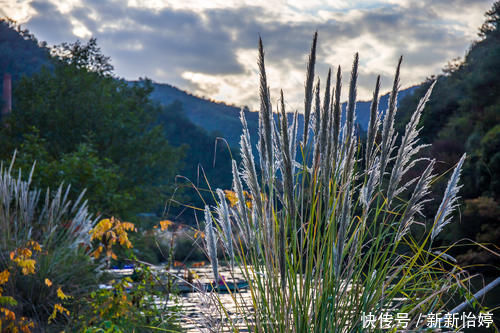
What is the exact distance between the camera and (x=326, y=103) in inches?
62.0

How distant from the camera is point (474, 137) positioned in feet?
36.9

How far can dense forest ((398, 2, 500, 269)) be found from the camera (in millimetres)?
6278

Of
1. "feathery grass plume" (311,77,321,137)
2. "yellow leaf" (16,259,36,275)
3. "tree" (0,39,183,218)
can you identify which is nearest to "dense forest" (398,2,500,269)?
"feathery grass plume" (311,77,321,137)

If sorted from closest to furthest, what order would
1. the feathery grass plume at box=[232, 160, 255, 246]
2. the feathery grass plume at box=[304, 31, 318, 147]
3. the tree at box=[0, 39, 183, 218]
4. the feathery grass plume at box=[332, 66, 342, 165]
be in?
the feathery grass plume at box=[304, 31, 318, 147] → the feathery grass plume at box=[332, 66, 342, 165] → the feathery grass plume at box=[232, 160, 255, 246] → the tree at box=[0, 39, 183, 218]

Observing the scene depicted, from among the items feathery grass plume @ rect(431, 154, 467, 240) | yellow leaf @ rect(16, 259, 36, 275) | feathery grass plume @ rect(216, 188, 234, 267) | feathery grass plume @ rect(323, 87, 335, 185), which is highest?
feathery grass plume @ rect(323, 87, 335, 185)

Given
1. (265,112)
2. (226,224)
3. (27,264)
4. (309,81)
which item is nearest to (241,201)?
(226,224)

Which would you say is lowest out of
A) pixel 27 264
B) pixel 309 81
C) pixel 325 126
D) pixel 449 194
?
pixel 27 264

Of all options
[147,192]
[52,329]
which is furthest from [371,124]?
[147,192]

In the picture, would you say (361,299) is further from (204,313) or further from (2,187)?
(2,187)

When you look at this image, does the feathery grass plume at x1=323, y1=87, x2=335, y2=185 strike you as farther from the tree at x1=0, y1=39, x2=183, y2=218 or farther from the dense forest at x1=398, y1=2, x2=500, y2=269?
the tree at x1=0, y1=39, x2=183, y2=218

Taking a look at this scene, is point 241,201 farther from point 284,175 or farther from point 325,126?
point 325,126

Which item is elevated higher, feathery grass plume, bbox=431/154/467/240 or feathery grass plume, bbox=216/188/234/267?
feathery grass plume, bbox=431/154/467/240

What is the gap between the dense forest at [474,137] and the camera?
6.28 metres

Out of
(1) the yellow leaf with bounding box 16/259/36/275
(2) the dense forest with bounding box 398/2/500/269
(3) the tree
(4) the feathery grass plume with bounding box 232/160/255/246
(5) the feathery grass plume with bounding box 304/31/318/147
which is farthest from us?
(3) the tree
